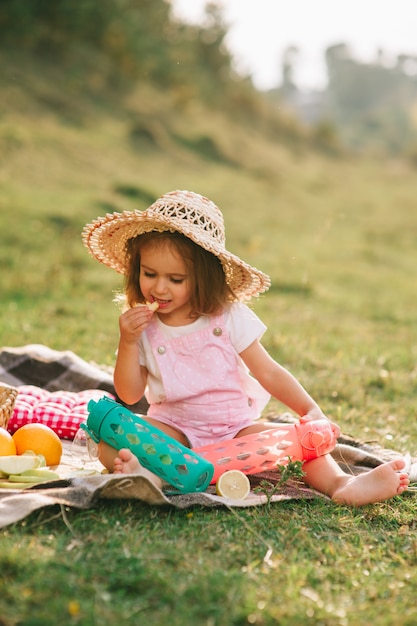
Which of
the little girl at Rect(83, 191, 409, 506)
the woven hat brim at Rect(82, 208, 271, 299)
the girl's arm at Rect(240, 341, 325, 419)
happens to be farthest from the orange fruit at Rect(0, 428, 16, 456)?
the girl's arm at Rect(240, 341, 325, 419)

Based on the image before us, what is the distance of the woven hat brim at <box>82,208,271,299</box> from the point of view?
10.7 feet

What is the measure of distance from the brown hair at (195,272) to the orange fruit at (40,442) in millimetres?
706

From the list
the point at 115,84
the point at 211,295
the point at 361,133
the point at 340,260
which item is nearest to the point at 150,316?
the point at 211,295

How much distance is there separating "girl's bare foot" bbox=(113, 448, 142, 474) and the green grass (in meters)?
0.21

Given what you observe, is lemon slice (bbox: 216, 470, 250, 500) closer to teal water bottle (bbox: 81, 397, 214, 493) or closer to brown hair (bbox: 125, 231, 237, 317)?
teal water bottle (bbox: 81, 397, 214, 493)

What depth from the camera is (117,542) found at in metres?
2.44

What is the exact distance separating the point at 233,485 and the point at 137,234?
3.91 feet

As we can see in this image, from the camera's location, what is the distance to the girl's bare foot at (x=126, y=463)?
2.91 meters

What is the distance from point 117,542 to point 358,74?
302ft

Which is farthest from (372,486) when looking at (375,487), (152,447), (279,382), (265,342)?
(265,342)

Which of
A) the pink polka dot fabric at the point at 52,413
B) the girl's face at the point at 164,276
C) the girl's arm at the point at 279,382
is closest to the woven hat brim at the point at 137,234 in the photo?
the girl's face at the point at 164,276

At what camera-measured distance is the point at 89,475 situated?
9.75ft

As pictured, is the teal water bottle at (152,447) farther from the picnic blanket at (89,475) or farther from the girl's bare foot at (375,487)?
the girl's bare foot at (375,487)

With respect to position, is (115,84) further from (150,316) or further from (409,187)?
(150,316)
